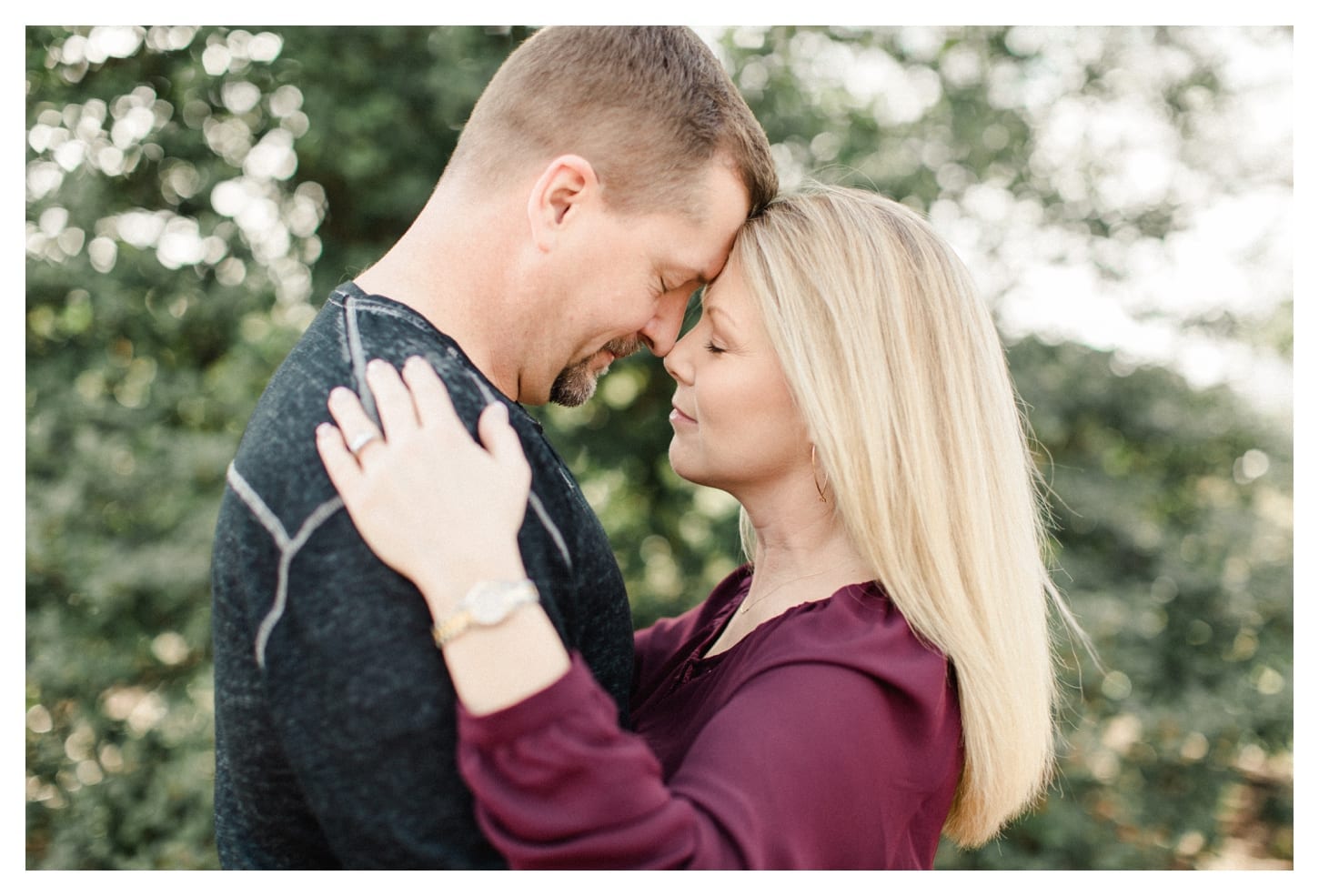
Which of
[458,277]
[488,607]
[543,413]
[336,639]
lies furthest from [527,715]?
[543,413]

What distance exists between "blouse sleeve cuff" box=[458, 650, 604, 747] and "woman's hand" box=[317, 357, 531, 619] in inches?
6.1

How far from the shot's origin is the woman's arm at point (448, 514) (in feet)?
4.42

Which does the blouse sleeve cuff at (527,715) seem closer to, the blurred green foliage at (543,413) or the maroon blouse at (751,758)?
the maroon blouse at (751,758)

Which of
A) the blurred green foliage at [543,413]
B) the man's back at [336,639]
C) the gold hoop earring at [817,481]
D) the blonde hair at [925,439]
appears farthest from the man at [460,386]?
the blurred green foliage at [543,413]

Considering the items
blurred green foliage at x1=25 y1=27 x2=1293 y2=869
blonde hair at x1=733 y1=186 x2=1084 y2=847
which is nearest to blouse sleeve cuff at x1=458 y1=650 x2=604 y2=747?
blonde hair at x1=733 y1=186 x2=1084 y2=847

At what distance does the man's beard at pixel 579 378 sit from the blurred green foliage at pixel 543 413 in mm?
2282

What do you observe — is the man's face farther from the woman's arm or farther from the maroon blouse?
the maroon blouse

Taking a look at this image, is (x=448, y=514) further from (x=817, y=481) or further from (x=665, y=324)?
(x=817, y=481)

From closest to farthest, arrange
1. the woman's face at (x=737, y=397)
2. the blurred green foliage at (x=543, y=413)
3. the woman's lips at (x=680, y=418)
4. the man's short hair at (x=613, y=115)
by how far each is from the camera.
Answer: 1. the man's short hair at (x=613, y=115)
2. the woman's face at (x=737, y=397)
3. the woman's lips at (x=680, y=418)
4. the blurred green foliage at (x=543, y=413)

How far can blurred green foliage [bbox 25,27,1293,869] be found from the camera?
4.02 m

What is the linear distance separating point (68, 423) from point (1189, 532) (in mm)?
5095

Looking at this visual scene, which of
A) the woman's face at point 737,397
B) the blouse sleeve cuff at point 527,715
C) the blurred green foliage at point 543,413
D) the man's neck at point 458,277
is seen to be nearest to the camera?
the blouse sleeve cuff at point 527,715

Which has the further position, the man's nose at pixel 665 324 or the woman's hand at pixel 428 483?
the man's nose at pixel 665 324

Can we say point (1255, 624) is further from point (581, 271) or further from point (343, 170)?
point (343, 170)
